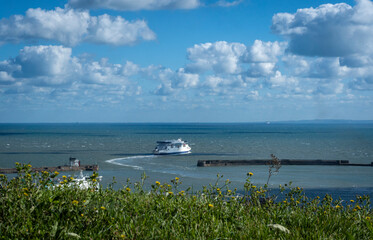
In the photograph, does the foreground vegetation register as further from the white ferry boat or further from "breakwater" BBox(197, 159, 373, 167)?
the white ferry boat

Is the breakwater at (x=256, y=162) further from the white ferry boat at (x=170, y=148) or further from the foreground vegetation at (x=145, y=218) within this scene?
the foreground vegetation at (x=145, y=218)

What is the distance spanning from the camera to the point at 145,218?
6.69 meters

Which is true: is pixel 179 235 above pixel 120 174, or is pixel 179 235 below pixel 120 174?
above

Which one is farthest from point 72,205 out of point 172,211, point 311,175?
point 311,175

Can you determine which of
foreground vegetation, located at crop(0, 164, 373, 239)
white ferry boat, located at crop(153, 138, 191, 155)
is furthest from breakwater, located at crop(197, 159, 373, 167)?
foreground vegetation, located at crop(0, 164, 373, 239)

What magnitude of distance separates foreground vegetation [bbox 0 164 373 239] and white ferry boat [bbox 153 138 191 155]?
8259cm

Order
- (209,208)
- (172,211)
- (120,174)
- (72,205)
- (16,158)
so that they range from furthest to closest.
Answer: (16,158) → (120,174) → (209,208) → (172,211) → (72,205)

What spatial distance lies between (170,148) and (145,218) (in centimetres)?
8567

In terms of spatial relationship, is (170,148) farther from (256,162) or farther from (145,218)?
(145,218)

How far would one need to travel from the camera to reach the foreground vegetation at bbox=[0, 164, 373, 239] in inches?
247

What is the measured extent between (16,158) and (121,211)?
78.6 m

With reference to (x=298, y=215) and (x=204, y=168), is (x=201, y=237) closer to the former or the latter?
(x=298, y=215)

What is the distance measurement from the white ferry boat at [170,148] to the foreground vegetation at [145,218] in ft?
271

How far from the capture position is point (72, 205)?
6.79m
